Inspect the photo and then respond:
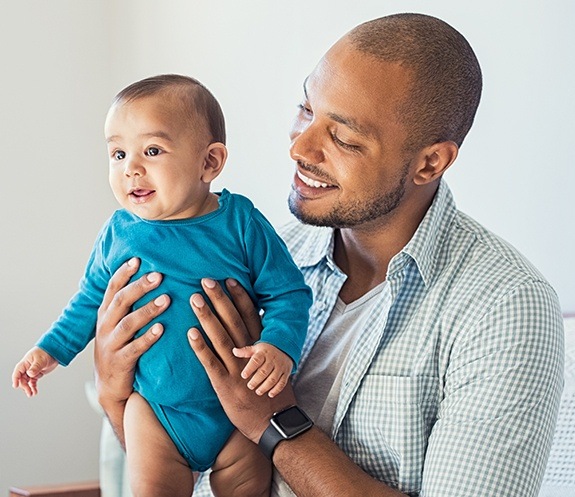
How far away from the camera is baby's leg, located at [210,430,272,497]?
161 centimetres

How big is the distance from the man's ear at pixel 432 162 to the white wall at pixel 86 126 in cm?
53

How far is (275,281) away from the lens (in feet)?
5.20

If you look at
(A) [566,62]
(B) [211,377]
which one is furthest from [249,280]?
(A) [566,62]

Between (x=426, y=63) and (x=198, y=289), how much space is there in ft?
1.75

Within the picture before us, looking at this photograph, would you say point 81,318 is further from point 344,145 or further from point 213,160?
point 344,145

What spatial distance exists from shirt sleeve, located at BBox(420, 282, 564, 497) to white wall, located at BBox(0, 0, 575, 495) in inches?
30.6

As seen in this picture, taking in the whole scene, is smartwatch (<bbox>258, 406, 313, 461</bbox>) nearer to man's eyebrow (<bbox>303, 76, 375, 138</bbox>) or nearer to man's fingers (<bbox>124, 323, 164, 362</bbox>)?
man's fingers (<bbox>124, 323, 164, 362</bbox>)

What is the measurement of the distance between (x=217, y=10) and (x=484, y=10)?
1003 millimetres

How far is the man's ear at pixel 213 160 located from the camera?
5.25ft

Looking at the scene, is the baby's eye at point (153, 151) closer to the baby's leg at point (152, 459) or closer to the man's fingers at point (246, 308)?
the man's fingers at point (246, 308)

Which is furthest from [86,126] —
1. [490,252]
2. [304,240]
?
[490,252]

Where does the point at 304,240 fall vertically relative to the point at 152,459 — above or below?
above

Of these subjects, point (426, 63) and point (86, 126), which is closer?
point (426, 63)

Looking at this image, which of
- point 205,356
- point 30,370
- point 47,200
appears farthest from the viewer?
point 47,200
